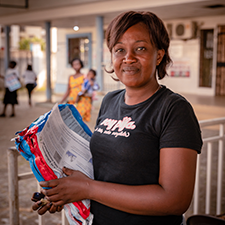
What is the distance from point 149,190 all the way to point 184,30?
1290 cm

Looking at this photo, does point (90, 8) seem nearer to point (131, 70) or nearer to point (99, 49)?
point (99, 49)

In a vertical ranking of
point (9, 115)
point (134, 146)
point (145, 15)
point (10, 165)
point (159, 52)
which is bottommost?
point (9, 115)

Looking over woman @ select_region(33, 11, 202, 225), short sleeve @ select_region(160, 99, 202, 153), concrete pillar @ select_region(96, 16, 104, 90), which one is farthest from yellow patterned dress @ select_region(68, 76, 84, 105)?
short sleeve @ select_region(160, 99, 202, 153)

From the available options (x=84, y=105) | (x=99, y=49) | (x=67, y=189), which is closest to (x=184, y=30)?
(x=99, y=49)

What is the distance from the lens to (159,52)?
4.04 ft

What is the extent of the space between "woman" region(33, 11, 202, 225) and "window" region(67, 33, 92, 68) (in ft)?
46.2

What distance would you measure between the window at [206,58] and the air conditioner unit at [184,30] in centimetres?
43

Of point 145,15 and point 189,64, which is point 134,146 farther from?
point 189,64

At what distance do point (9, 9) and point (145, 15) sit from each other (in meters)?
12.7

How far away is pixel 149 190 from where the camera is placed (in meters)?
1.07

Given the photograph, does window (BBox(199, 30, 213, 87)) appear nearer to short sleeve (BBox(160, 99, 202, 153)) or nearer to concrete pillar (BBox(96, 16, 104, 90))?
concrete pillar (BBox(96, 16, 104, 90))

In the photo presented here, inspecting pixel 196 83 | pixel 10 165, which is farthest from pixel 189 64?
pixel 10 165

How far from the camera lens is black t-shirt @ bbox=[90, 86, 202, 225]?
41.7 inches

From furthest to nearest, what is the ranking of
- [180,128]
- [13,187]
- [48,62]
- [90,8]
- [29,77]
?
[48,62]
[29,77]
[90,8]
[13,187]
[180,128]
